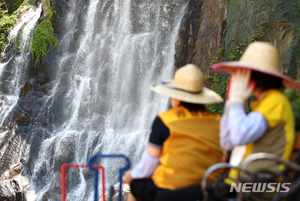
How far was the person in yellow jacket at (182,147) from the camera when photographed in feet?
6.03

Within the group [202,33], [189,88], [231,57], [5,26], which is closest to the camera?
[189,88]

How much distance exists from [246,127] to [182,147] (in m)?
0.46

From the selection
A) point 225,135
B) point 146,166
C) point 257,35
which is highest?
point 257,35

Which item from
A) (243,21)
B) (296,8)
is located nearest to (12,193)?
(243,21)

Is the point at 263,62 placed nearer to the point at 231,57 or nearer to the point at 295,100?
the point at 295,100

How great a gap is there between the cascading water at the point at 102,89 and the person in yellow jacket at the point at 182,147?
7.24 meters

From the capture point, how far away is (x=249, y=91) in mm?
1723

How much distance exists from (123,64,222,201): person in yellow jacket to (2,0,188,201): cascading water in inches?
285

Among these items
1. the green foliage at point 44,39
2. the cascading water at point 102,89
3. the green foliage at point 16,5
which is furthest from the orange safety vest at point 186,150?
the green foliage at point 16,5

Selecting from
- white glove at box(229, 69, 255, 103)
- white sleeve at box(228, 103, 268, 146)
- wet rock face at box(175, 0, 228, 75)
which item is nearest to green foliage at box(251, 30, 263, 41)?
wet rock face at box(175, 0, 228, 75)

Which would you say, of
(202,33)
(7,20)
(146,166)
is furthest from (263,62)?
(7,20)

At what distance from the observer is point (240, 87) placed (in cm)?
173

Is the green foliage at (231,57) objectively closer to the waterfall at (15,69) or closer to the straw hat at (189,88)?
the straw hat at (189,88)

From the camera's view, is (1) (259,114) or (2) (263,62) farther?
(2) (263,62)
